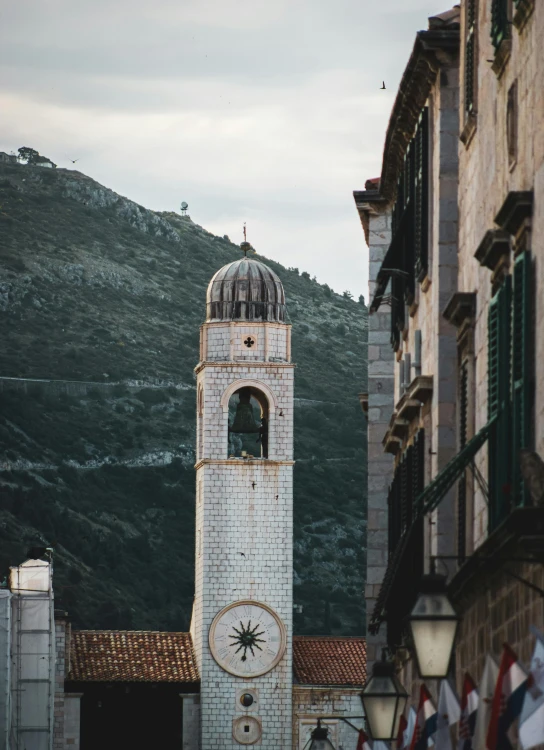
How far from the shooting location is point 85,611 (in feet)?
280

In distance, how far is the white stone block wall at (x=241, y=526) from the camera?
64312 millimetres

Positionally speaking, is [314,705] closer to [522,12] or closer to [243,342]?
[243,342]

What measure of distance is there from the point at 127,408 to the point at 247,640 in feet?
165

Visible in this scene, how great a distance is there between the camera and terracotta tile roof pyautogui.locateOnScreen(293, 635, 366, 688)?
64312mm

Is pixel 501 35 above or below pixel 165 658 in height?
below

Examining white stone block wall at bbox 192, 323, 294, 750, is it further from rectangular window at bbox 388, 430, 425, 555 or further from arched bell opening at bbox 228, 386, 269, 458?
rectangular window at bbox 388, 430, 425, 555

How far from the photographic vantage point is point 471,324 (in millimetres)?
19000

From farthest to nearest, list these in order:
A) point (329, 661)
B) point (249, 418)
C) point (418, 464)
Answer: point (329, 661) → point (249, 418) → point (418, 464)

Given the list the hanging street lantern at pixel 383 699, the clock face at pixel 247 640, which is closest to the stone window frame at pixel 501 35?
the hanging street lantern at pixel 383 699

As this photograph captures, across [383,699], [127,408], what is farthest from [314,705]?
[127,408]

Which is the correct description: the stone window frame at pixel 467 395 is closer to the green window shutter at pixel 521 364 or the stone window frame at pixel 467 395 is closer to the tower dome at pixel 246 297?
the green window shutter at pixel 521 364

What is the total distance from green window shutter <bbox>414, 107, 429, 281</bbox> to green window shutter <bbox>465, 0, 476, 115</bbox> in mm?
2592

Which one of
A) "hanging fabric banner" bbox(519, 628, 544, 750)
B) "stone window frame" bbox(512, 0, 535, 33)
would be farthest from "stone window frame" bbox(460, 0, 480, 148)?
"hanging fabric banner" bbox(519, 628, 544, 750)

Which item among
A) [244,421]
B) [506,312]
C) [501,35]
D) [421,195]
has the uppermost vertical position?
[244,421]
